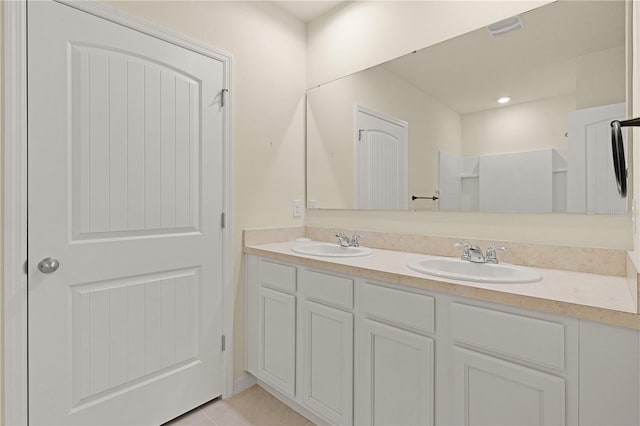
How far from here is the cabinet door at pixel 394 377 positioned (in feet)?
4.17

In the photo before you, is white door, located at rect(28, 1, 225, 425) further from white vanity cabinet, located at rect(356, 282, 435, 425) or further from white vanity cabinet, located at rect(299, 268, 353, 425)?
white vanity cabinet, located at rect(356, 282, 435, 425)

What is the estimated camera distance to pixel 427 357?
4.14 feet

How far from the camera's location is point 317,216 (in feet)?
8.23

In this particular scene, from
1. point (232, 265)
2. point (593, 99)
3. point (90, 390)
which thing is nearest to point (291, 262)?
point (232, 265)

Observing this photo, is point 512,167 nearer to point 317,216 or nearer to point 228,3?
point 317,216

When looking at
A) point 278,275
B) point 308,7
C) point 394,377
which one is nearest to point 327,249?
point 278,275

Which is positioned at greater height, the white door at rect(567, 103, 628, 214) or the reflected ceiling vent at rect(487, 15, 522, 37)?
the reflected ceiling vent at rect(487, 15, 522, 37)

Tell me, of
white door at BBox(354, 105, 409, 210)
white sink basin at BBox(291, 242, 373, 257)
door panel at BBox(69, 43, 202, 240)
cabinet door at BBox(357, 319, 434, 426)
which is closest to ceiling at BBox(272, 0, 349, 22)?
white door at BBox(354, 105, 409, 210)

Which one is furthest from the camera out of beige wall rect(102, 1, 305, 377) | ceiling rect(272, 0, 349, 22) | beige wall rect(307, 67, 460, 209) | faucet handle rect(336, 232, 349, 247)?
ceiling rect(272, 0, 349, 22)

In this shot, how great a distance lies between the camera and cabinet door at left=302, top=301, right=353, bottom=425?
1527 millimetres

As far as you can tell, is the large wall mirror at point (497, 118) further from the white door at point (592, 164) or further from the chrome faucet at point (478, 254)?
the chrome faucet at point (478, 254)

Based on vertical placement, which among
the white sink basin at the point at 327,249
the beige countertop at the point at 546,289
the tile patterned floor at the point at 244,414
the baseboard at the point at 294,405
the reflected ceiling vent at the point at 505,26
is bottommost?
the tile patterned floor at the point at 244,414

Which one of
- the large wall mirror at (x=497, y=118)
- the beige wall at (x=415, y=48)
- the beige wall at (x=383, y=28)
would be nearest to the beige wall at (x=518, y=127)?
the large wall mirror at (x=497, y=118)

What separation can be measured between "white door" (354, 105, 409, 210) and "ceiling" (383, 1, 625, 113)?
0.30 metres
